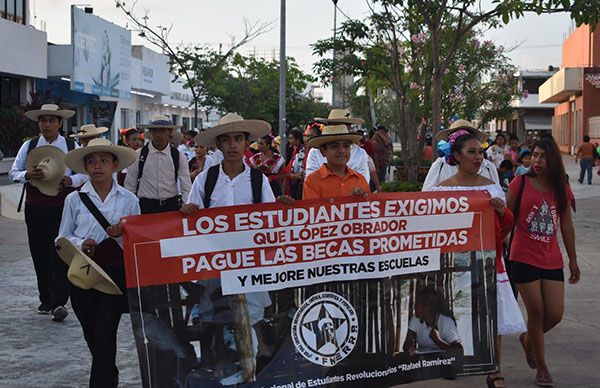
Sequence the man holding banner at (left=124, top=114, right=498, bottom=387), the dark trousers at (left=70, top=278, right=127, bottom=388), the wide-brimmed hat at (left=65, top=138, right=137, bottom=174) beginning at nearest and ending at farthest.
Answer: the man holding banner at (left=124, top=114, right=498, bottom=387) < the dark trousers at (left=70, top=278, right=127, bottom=388) < the wide-brimmed hat at (left=65, top=138, right=137, bottom=174)

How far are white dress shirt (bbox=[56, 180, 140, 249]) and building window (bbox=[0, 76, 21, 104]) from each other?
35.1 meters

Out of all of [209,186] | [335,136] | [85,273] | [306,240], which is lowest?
[85,273]

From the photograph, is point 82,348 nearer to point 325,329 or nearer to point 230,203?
point 230,203

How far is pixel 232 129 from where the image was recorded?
6.75m

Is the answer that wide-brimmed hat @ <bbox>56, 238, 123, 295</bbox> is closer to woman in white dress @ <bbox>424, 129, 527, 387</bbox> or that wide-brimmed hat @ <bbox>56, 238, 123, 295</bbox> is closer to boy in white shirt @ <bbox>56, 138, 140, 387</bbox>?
boy in white shirt @ <bbox>56, 138, 140, 387</bbox>

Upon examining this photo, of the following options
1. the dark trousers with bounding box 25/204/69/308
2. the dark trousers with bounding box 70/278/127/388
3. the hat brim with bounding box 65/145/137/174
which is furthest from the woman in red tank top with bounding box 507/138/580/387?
the dark trousers with bounding box 25/204/69/308

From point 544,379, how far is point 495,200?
140 centimetres

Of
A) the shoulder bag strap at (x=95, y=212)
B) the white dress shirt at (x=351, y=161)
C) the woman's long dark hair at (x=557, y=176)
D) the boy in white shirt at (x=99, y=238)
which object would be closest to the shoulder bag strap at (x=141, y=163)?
the white dress shirt at (x=351, y=161)

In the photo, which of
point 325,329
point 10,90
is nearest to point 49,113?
point 325,329

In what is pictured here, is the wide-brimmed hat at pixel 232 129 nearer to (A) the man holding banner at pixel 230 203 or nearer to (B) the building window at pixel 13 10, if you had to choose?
(A) the man holding banner at pixel 230 203

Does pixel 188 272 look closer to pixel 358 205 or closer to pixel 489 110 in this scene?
pixel 358 205

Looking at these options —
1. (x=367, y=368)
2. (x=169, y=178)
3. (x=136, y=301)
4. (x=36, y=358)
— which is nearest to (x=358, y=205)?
(x=367, y=368)

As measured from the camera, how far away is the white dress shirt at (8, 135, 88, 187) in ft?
29.6

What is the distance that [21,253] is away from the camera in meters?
13.8
